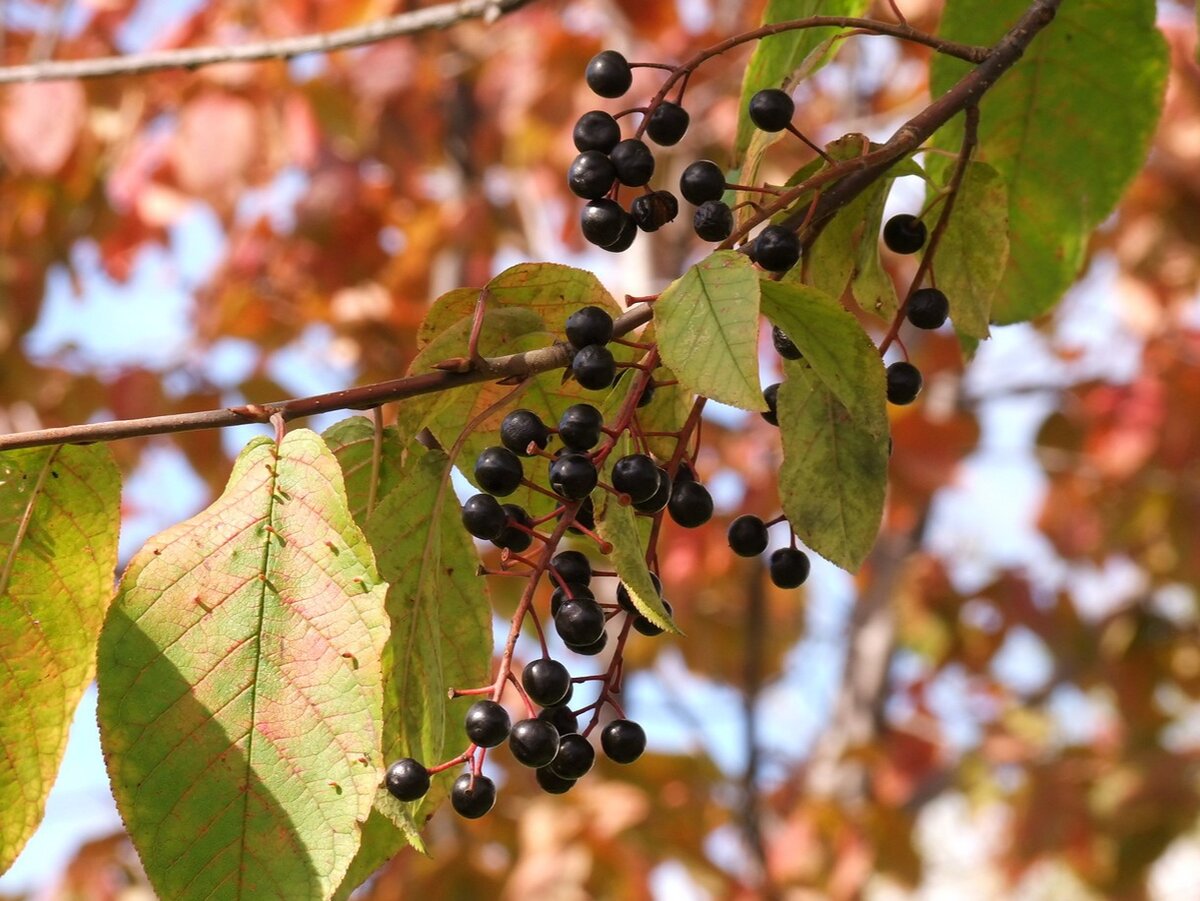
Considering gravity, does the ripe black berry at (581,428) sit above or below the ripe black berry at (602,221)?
below

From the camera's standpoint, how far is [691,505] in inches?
35.6

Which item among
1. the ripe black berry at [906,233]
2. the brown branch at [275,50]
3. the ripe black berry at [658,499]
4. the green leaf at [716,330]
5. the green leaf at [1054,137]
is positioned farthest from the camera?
the brown branch at [275,50]

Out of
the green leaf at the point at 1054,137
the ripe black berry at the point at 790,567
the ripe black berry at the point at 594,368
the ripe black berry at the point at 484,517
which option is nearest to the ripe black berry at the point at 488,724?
the ripe black berry at the point at 484,517

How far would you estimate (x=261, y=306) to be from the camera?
405 centimetres

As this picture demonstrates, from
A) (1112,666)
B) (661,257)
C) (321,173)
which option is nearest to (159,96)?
(321,173)

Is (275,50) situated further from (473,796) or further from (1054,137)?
(473,796)

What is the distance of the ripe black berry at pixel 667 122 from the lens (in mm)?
962

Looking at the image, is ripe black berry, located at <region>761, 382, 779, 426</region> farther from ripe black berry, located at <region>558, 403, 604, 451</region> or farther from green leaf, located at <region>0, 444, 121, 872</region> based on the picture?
green leaf, located at <region>0, 444, 121, 872</region>

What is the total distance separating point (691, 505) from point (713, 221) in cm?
20

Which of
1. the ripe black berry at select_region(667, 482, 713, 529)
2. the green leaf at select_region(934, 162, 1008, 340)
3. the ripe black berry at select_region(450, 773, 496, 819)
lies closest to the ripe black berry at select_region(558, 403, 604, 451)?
the ripe black berry at select_region(667, 482, 713, 529)

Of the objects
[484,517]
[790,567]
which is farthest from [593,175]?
[790,567]

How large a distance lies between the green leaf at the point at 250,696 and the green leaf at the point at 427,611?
0.29ft

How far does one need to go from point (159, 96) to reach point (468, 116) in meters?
1.18

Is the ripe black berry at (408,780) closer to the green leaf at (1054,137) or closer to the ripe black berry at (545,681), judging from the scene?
the ripe black berry at (545,681)
